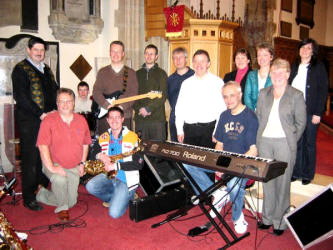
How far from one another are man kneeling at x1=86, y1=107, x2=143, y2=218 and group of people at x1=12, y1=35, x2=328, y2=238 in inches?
0.4

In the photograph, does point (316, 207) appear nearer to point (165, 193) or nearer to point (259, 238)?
point (259, 238)

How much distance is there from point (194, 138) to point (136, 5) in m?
4.30

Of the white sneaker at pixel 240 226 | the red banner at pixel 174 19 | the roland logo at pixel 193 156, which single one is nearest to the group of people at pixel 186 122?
the white sneaker at pixel 240 226

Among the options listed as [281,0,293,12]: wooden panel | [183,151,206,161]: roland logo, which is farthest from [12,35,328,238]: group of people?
[281,0,293,12]: wooden panel

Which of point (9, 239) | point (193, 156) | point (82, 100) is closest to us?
point (9, 239)

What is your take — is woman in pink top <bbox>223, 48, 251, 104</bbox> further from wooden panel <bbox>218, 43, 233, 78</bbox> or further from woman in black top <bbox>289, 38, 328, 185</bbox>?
wooden panel <bbox>218, 43, 233, 78</bbox>

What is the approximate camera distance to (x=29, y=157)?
3268mm

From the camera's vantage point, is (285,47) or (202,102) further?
(285,47)

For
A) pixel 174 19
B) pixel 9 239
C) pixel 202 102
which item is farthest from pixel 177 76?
pixel 174 19

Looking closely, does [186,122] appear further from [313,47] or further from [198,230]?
[313,47]

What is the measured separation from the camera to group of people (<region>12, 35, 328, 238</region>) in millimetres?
2727

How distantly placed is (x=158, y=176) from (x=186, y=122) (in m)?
0.67

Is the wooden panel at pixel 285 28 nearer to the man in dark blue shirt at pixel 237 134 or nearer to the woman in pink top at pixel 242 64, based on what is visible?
the woman in pink top at pixel 242 64

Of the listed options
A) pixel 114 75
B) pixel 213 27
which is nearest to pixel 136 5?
pixel 213 27
